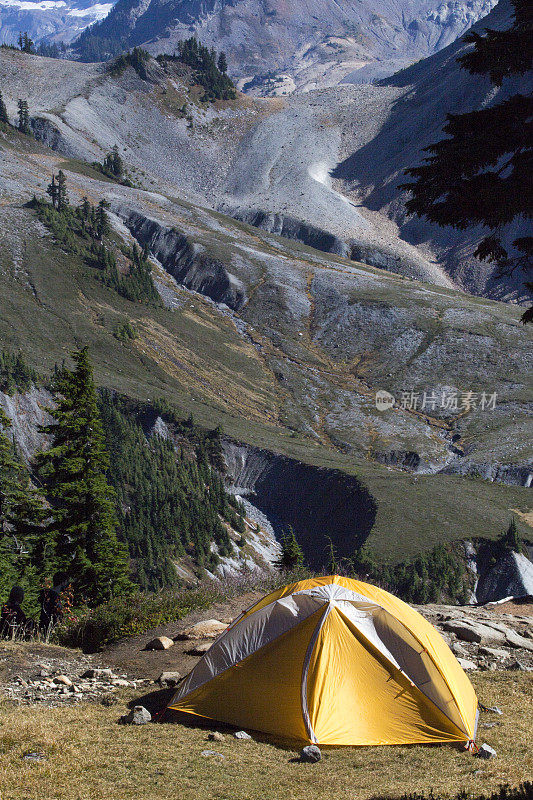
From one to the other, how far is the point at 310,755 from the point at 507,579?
44.0 m

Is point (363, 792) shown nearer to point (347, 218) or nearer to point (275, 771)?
point (275, 771)

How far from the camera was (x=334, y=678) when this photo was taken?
36.3 feet

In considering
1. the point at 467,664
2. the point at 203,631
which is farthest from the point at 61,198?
the point at 467,664

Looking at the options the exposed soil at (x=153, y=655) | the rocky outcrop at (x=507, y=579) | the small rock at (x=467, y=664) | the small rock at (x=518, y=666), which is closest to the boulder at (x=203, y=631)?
the exposed soil at (x=153, y=655)

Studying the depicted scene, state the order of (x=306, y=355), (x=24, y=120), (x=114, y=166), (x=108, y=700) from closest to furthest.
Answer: (x=108, y=700) < (x=306, y=355) < (x=114, y=166) < (x=24, y=120)

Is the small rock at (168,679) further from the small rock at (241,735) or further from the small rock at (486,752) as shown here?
the small rock at (486,752)

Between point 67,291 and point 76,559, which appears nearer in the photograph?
point 76,559

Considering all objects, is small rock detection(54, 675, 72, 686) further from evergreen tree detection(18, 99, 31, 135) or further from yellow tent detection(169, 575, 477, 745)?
evergreen tree detection(18, 99, 31, 135)

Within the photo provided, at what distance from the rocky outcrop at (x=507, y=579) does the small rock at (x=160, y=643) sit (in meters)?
39.5

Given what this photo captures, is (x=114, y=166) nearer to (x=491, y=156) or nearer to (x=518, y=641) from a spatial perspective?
(x=518, y=641)

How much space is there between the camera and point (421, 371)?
99750mm

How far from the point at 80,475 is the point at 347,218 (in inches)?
6445

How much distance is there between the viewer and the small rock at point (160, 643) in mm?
14670

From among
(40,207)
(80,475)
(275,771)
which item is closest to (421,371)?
(40,207)
